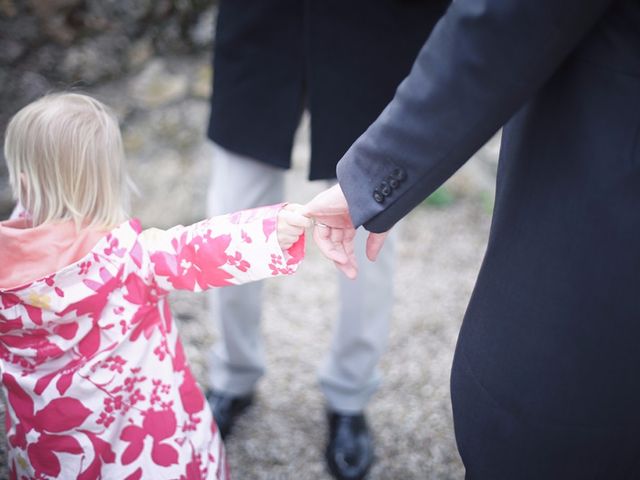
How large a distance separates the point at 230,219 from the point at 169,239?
0.15m

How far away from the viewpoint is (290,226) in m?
1.38

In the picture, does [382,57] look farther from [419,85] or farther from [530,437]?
[530,437]

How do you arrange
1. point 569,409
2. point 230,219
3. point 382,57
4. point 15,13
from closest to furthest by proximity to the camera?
point 569,409 < point 230,219 < point 382,57 < point 15,13

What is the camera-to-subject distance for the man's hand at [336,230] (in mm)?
1320

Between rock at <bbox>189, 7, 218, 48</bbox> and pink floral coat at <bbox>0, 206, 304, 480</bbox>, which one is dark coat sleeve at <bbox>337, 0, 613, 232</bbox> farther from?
rock at <bbox>189, 7, 218, 48</bbox>

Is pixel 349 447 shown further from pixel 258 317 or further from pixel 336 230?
pixel 336 230

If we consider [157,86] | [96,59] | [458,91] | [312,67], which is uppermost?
[458,91]

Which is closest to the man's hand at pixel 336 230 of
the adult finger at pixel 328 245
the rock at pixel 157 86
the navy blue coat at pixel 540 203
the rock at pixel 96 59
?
the adult finger at pixel 328 245

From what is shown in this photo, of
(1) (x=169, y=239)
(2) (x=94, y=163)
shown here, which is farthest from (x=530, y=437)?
(2) (x=94, y=163)

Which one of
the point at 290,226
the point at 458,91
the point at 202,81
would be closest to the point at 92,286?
the point at 290,226

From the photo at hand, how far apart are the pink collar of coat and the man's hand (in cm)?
50

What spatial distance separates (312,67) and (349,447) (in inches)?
50.1

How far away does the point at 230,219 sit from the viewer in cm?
142

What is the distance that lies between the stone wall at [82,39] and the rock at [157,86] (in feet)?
0.17
